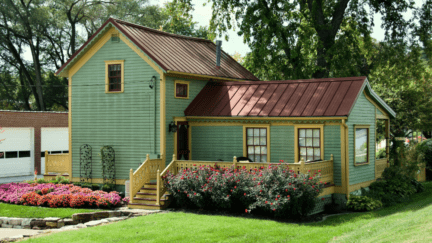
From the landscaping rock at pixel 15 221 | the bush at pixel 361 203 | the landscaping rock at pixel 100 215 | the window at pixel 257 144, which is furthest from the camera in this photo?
the window at pixel 257 144

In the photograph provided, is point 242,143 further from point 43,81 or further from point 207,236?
point 43,81

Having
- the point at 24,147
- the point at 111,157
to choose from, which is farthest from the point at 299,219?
the point at 24,147

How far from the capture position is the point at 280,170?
16391 mm

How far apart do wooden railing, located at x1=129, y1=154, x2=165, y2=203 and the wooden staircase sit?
0.18 meters

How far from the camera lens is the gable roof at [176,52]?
20906mm

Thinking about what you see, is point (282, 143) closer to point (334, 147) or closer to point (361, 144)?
point (334, 147)

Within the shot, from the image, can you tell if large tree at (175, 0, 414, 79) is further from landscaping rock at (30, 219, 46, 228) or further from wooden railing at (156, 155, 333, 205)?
landscaping rock at (30, 219, 46, 228)

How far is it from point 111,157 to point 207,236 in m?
9.28

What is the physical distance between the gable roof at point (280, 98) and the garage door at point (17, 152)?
13242mm

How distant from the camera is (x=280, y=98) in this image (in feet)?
66.8

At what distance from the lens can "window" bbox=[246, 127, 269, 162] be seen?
20016 mm

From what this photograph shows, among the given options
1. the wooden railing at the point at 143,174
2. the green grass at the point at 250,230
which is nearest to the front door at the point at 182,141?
the wooden railing at the point at 143,174

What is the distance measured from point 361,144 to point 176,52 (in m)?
9.37

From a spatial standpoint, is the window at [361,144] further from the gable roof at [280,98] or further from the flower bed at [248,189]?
the flower bed at [248,189]
